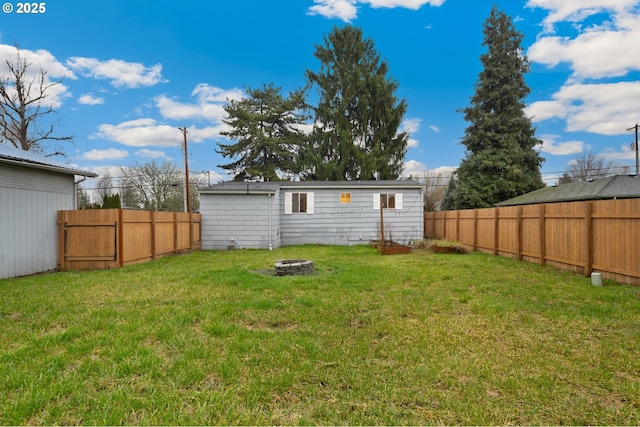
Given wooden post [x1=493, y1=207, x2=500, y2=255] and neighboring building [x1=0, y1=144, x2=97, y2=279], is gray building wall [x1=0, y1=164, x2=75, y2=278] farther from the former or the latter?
wooden post [x1=493, y1=207, x2=500, y2=255]

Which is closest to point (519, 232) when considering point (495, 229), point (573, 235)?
point (495, 229)

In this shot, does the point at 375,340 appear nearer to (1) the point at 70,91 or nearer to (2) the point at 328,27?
(1) the point at 70,91

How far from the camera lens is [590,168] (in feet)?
104

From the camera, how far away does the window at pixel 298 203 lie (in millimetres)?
14914

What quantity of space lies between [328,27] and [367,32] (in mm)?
2905

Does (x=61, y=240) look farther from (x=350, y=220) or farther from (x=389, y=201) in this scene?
(x=389, y=201)

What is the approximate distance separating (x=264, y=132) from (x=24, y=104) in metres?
13.2

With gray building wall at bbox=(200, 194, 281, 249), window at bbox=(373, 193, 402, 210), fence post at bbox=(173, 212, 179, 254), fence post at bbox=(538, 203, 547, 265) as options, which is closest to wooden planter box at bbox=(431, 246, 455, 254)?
fence post at bbox=(538, 203, 547, 265)

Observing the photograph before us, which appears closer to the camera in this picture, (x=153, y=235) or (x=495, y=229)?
(x=153, y=235)

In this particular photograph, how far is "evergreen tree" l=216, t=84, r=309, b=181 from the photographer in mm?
24062

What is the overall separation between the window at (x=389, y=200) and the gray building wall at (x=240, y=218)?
15.1ft

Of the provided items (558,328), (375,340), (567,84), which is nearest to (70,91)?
(375,340)

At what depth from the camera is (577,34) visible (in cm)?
1105

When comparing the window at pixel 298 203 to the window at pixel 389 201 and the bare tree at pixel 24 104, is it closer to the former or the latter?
the window at pixel 389 201
